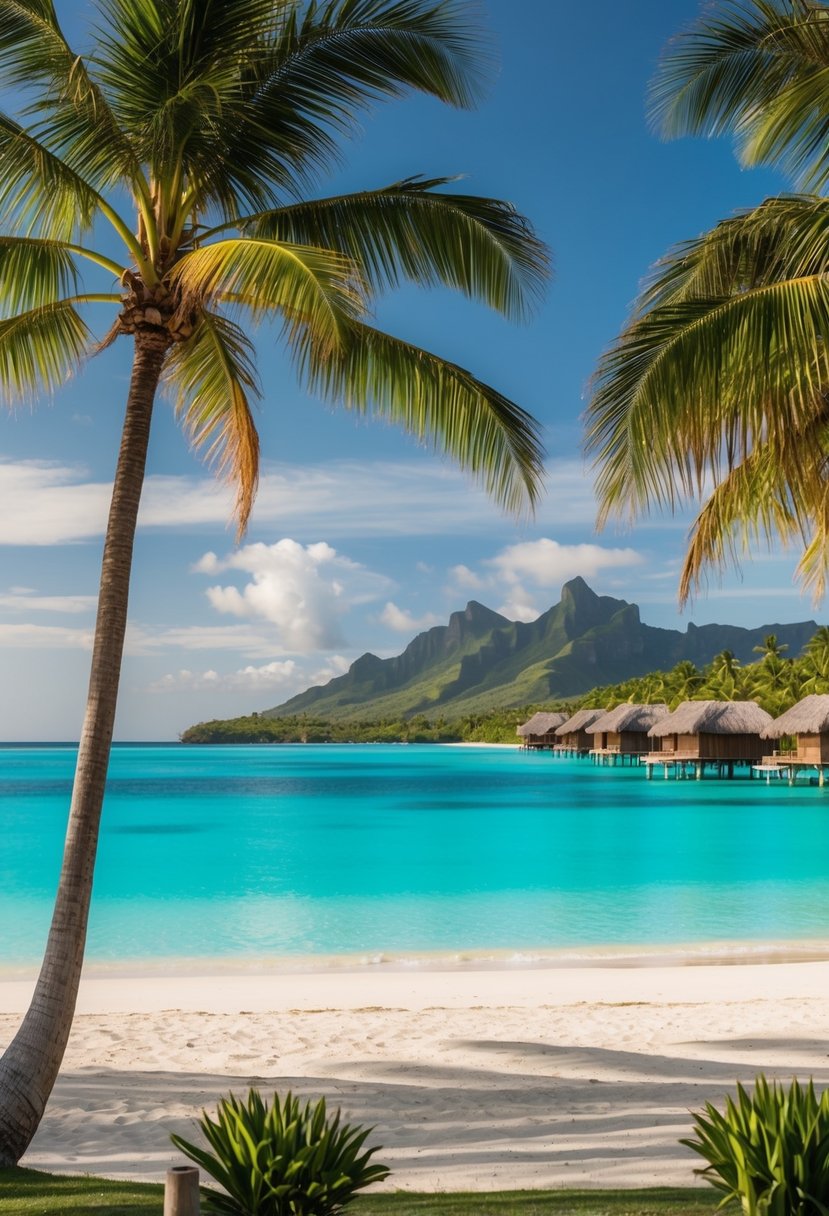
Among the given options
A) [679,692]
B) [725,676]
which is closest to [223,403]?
[725,676]

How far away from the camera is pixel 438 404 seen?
623cm

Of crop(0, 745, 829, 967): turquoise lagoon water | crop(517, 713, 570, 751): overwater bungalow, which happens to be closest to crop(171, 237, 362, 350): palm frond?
crop(0, 745, 829, 967): turquoise lagoon water

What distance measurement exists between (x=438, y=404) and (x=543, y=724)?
77.2 m

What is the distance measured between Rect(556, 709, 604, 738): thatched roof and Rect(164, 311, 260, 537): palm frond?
6273 centimetres

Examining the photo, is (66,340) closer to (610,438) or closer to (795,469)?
(610,438)

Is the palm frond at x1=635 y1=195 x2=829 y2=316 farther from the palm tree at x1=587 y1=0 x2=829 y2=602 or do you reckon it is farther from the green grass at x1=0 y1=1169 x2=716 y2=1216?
the green grass at x1=0 y1=1169 x2=716 y2=1216

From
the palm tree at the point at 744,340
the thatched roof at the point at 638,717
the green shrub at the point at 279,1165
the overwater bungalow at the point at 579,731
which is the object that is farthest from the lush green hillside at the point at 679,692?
the green shrub at the point at 279,1165

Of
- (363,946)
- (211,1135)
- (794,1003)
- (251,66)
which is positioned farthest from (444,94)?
A: (363,946)

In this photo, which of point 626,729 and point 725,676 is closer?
point 626,729

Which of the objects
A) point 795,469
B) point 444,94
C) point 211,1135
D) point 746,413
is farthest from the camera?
point 795,469

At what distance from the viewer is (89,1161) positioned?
16.3 feet

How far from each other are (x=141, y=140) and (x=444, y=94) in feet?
5.90

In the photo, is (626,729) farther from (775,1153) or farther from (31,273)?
(775,1153)

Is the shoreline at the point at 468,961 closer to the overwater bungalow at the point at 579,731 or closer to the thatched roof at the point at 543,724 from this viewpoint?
the overwater bungalow at the point at 579,731
